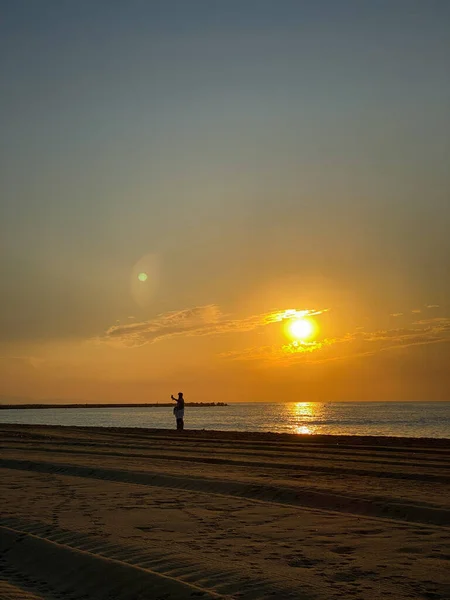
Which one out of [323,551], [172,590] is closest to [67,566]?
[172,590]

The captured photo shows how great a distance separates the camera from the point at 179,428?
→ 35094mm

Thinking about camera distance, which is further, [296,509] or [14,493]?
[14,493]

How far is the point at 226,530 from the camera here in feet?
29.6

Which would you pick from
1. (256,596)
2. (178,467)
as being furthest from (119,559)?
(178,467)

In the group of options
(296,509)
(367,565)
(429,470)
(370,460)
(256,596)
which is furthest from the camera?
(370,460)

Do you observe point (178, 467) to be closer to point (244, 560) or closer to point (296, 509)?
point (296, 509)

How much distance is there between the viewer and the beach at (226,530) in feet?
21.5

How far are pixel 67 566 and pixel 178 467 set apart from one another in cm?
918

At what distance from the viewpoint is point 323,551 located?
7723 mm

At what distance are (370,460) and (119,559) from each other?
1182cm

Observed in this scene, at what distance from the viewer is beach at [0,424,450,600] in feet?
21.5

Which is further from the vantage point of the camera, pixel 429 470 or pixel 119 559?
pixel 429 470

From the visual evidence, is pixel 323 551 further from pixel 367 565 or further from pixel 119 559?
pixel 119 559

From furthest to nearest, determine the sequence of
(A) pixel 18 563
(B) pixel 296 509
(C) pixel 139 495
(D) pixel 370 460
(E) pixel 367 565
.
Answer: (D) pixel 370 460 < (C) pixel 139 495 < (B) pixel 296 509 < (A) pixel 18 563 < (E) pixel 367 565
